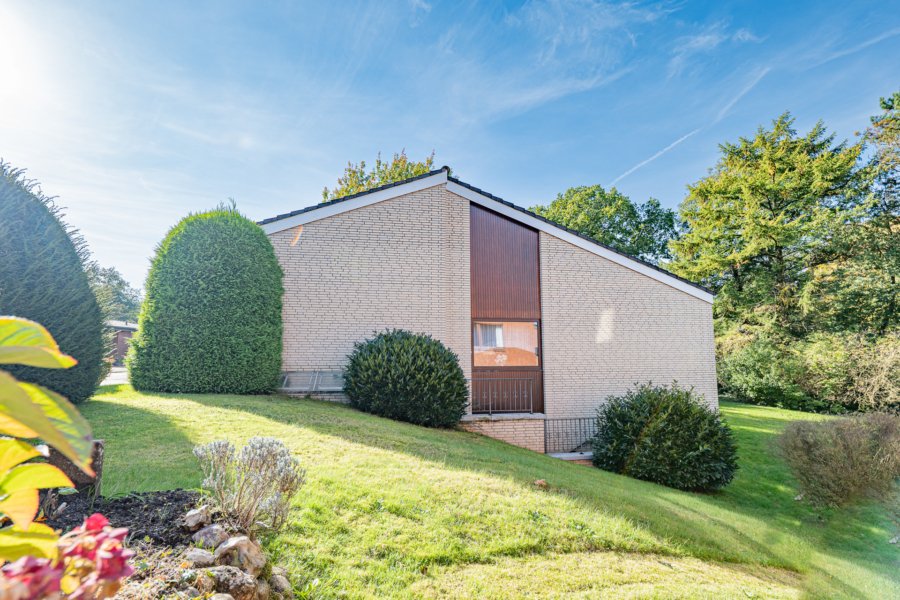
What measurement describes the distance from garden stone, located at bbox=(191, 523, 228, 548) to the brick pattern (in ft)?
26.4

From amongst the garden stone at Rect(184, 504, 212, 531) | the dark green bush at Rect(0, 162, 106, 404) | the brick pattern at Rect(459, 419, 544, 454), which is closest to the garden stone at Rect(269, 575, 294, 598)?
the garden stone at Rect(184, 504, 212, 531)

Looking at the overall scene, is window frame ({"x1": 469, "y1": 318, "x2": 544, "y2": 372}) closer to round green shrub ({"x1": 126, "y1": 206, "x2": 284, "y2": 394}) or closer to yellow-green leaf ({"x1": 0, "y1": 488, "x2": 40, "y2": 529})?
round green shrub ({"x1": 126, "y1": 206, "x2": 284, "y2": 394})

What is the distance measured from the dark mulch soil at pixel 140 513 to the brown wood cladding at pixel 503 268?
8.92m

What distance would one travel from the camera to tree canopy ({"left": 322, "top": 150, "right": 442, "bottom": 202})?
82.7 ft

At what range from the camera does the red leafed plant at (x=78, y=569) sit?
637 millimetres

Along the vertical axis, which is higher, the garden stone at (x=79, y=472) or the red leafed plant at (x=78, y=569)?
the red leafed plant at (x=78, y=569)

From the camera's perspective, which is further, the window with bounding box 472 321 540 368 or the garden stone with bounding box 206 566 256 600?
the window with bounding box 472 321 540 368

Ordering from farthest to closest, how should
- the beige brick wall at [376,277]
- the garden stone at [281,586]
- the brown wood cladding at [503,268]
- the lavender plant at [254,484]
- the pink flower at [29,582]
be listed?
the brown wood cladding at [503,268] → the beige brick wall at [376,277] → the lavender plant at [254,484] → the garden stone at [281,586] → the pink flower at [29,582]

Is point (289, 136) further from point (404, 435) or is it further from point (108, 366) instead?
point (404, 435)

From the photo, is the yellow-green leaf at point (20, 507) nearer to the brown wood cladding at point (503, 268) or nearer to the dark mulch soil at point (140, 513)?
the dark mulch soil at point (140, 513)

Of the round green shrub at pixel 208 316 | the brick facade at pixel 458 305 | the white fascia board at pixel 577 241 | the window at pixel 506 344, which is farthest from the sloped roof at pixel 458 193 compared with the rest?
the window at pixel 506 344

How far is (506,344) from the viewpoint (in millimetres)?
11898

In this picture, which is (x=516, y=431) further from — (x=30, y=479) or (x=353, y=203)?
(x=30, y=479)

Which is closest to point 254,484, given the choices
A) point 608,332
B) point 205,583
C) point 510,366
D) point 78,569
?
point 205,583
